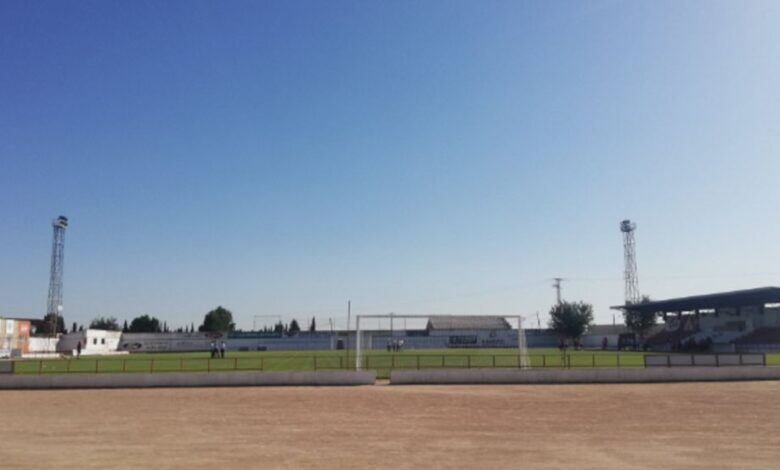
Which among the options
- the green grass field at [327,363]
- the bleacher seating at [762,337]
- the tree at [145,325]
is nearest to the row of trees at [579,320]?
the bleacher seating at [762,337]

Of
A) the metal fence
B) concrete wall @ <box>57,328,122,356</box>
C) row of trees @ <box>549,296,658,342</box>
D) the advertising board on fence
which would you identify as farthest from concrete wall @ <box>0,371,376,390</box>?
row of trees @ <box>549,296,658,342</box>

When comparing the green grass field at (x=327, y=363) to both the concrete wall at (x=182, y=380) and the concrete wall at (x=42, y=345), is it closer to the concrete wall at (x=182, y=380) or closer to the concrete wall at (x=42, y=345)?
the concrete wall at (x=182, y=380)

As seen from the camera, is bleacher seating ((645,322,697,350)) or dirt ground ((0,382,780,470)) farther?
bleacher seating ((645,322,697,350))

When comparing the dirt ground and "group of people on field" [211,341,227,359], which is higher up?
"group of people on field" [211,341,227,359]

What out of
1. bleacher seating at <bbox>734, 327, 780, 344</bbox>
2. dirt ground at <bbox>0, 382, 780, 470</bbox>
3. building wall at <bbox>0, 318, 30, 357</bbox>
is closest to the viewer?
dirt ground at <bbox>0, 382, 780, 470</bbox>

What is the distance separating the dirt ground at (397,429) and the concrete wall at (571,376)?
13.5 ft

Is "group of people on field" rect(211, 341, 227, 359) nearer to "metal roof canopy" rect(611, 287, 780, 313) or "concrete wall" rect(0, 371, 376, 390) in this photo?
"concrete wall" rect(0, 371, 376, 390)

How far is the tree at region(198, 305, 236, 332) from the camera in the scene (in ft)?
492

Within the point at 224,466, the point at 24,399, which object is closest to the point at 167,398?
the point at 24,399

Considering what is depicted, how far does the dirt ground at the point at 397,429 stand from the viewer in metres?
12.9

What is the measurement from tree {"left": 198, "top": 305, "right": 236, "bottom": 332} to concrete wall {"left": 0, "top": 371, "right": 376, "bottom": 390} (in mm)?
120738

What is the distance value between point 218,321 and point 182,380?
124260 millimetres

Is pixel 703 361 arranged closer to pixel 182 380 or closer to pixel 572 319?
pixel 182 380

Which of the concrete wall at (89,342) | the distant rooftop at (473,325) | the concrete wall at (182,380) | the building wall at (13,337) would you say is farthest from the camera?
the distant rooftop at (473,325)
